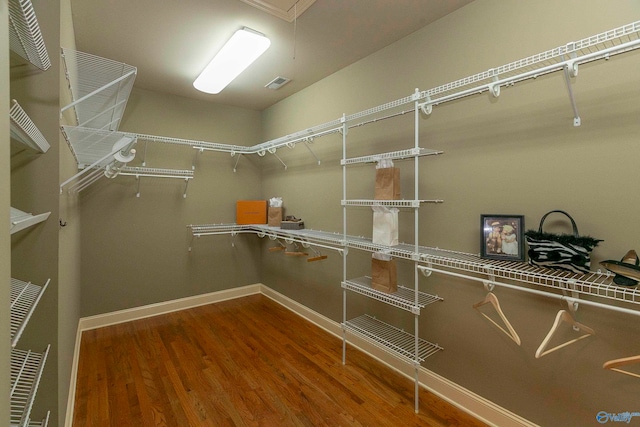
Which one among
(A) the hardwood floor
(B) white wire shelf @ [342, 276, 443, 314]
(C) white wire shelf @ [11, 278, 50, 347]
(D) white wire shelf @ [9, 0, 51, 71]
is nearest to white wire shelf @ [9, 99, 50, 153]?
(D) white wire shelf @ [9, 0, 51, 71]

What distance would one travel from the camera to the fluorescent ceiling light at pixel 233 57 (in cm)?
193

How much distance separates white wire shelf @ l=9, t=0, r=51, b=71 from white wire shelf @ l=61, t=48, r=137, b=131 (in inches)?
10.9

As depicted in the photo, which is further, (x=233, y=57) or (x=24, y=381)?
(x=233, y=57)

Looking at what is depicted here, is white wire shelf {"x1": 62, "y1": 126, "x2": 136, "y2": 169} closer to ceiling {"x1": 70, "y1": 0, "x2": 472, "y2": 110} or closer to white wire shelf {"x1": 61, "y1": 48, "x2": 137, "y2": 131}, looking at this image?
white wire shelf {"x1": 61, "y1": 48, "x2": 137, "y2": 131}

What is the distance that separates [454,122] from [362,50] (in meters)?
1.00

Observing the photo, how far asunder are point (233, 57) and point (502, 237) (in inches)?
84.7

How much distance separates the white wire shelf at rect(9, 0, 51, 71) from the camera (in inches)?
31.4

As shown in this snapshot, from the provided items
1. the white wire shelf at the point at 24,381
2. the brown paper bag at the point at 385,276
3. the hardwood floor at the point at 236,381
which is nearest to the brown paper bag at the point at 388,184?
the brown paper bag at the point at 385,276

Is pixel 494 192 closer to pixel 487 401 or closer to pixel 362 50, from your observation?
pixel 487 401

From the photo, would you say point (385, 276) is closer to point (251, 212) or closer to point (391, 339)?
point (391, 339)

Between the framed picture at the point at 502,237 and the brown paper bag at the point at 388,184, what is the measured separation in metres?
0.53

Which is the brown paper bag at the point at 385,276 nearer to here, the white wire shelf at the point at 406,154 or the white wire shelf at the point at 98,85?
the white wire shelf at the point at 406,154

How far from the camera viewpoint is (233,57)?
213 cm

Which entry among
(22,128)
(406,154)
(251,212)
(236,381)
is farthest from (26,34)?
(251,212)
